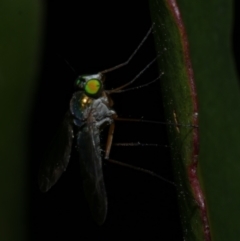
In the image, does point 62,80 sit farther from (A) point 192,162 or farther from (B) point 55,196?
(A) point 192,162

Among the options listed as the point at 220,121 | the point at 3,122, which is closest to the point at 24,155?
the point at 3,122

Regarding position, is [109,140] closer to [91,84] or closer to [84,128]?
[84,128]

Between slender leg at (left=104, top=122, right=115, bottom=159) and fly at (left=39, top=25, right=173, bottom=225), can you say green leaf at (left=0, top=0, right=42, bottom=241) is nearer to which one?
fly at (left=39, top=25, right=173, bottom=225)

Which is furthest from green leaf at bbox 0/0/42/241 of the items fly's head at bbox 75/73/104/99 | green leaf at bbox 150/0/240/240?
green leaf at bbox 150/0/240/240

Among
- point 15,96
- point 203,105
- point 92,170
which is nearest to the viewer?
point 203,105

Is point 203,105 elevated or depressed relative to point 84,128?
depressed

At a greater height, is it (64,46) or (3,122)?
(64,46)

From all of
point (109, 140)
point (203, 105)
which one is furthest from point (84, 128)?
point (203, 105)
